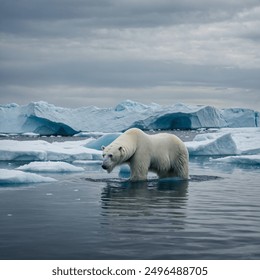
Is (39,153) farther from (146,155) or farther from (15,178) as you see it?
(146,155)

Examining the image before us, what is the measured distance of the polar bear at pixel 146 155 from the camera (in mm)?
13828

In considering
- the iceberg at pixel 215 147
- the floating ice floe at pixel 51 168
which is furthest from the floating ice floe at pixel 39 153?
the iceberg at pixel 215 147

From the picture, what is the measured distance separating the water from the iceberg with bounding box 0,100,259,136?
45.2 m

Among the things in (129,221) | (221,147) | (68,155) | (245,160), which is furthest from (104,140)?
(129,221)

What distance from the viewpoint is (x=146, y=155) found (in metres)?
14.2

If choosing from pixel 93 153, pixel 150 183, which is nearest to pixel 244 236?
pixel 150 183

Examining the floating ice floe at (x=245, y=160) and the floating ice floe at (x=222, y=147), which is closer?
the floating ice floe at (x=245, y=160)

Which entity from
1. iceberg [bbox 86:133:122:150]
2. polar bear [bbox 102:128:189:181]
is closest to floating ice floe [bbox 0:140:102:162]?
iceberg [bbox 86:133:122:150]

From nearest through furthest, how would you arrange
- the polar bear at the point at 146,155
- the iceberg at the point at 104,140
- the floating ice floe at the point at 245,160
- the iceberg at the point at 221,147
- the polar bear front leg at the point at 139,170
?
the polar bear at the point at 146,155 → the polar bear front leg at the point at 139,170 → the floating ice floe at the point at 245,160 → the iceberg at the point at 104,140 → the iceberg at the point at 221,147

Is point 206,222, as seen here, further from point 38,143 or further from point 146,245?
point 38,143

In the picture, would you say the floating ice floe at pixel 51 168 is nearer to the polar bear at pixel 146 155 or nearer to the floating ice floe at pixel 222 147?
the polar bear at pixel 146 155

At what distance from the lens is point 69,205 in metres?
9.96

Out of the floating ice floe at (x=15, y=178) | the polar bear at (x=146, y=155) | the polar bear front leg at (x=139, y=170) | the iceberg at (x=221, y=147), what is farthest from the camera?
the iceberg at (x=221, y=147)

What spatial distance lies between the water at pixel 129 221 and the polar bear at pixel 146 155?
721 mm
